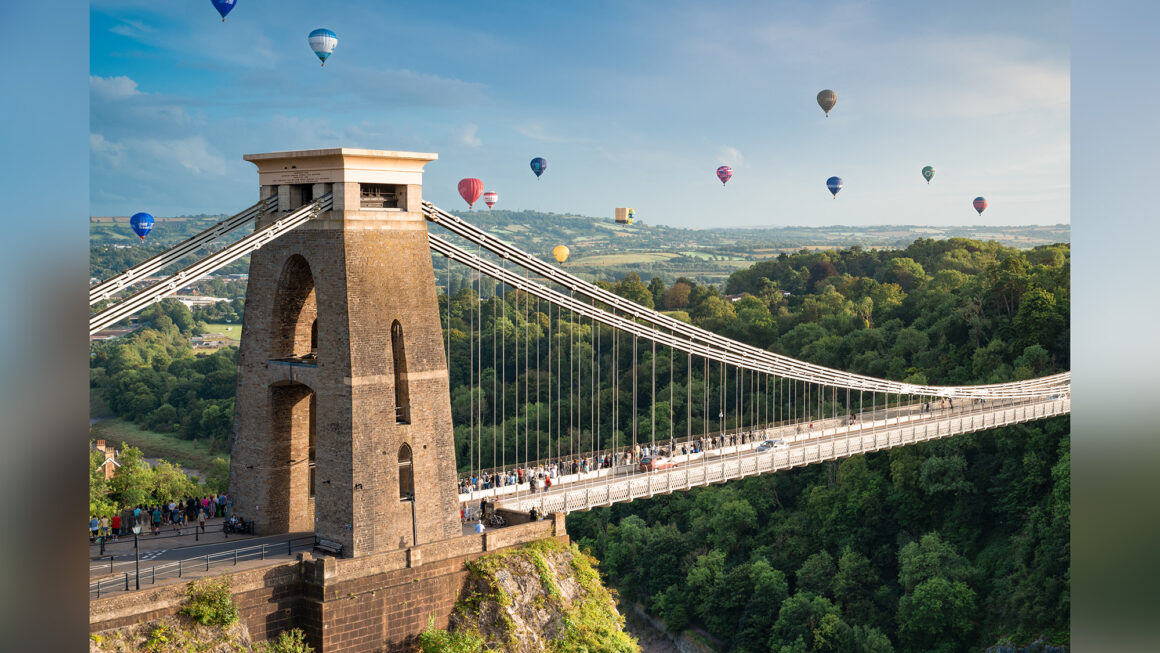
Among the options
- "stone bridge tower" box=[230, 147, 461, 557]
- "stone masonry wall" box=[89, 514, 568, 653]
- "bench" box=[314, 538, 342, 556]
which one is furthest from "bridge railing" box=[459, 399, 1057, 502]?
"bench" box=[314, 538, 342, 556]

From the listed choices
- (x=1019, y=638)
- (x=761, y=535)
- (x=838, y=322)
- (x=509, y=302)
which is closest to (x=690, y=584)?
(x=761, y=535)

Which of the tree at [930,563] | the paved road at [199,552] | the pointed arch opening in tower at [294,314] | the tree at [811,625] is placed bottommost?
the tree at [811,625]

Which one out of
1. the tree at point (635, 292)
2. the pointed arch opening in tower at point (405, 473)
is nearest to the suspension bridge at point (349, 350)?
the pointed arch opening in tower at point (405, 473)

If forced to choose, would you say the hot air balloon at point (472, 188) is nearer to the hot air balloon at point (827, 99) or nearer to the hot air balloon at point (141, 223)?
the hot air balloon at point (141, 223)

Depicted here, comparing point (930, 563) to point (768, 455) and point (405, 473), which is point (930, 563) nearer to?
point (768, 455)

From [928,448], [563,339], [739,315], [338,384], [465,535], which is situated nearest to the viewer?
[338,384]

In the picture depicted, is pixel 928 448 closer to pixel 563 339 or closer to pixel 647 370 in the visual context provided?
pixel 647 370
